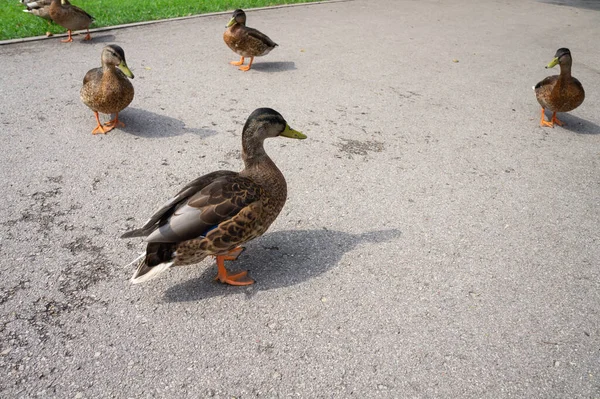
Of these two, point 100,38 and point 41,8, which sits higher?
point 41,8

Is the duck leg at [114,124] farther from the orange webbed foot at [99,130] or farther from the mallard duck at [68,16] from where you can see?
the mallard duck at [68,16]

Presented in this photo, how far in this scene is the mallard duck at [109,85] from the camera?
4.73m

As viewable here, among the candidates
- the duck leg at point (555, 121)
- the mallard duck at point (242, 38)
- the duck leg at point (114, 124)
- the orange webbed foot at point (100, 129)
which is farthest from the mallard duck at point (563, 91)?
the orange webbed foot at point (100, 129)

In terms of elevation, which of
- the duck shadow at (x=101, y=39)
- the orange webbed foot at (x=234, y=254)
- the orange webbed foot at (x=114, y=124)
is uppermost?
the duck shadow at (x=101, y=39)

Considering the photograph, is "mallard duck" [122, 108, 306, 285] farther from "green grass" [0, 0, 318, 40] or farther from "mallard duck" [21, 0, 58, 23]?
"green grass" [0, 0, 318, 40]

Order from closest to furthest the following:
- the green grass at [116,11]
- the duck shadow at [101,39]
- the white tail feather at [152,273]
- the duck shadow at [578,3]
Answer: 1. the white tail feather at [152,273]
2. the duck shadow at [101,39]
3. the green grass at [116,11]
4. the duck shadow at [578,3]

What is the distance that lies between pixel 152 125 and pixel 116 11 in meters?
5.37

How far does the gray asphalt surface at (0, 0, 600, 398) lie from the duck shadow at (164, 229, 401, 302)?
0.02 metres

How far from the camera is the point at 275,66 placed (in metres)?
7.52

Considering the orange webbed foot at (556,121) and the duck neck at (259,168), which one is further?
the orange webbed foot at (556,121)

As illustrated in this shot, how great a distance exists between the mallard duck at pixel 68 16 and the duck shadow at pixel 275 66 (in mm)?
2926

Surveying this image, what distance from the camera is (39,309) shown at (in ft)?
9.32

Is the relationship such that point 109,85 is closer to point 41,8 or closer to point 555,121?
point 41,8

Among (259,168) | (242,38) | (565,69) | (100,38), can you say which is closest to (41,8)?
(100,38)
